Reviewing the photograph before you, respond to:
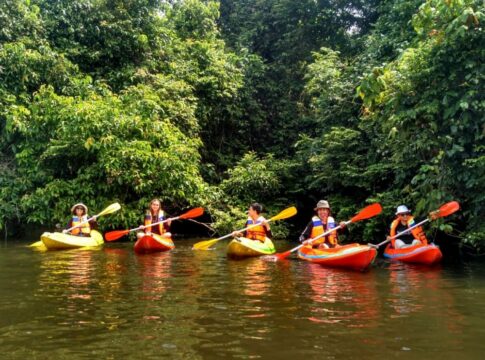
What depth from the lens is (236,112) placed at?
15.4 metres

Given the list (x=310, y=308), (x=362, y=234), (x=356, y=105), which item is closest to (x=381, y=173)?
(x=362, y=234)

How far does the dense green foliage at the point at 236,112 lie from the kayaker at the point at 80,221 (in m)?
0.81

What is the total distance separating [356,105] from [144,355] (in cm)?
997

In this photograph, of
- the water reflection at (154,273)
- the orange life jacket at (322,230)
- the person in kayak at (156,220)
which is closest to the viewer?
the water reflection at (154,273)

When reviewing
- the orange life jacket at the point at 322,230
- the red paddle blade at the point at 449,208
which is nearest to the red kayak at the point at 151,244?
the orange life jacket at the point at 322,230

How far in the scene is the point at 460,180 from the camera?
7.82 metres

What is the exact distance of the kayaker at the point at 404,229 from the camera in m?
8.55

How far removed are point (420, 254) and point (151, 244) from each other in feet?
14.7

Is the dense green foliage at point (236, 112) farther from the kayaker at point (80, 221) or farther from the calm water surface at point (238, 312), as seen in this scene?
the calm water surface at point (238, 312)

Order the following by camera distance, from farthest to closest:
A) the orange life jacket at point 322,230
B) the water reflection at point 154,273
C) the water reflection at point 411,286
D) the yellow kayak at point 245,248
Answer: the yellow kayak at point 245,248 → the orange life jacket at point 322,230 → the water reflection at point 154,273 → the water reflection at point 411,286

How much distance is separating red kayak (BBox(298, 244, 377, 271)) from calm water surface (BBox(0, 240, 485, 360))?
0.72 feet

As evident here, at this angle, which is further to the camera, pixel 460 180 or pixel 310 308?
pixel 460 180

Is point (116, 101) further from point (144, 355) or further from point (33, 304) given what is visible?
point (144, 355)

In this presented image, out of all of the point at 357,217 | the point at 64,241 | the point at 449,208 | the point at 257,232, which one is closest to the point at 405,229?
the point at 357,217
